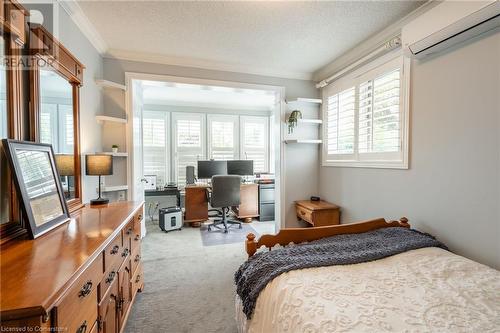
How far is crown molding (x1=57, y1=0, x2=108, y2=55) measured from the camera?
74.0 inches

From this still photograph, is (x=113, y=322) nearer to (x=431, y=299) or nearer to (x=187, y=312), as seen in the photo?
(x=187, y=312)

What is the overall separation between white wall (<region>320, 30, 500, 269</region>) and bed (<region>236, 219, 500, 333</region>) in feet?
1.18

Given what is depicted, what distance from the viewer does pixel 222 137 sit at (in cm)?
547

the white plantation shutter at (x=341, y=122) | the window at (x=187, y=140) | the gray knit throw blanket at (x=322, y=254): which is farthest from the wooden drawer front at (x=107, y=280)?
the window at (x=187, y=140)

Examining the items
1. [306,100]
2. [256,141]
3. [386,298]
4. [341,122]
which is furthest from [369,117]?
[256,141]

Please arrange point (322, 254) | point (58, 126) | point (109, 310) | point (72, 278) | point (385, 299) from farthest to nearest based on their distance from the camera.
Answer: point (58, 126)
point (322, 254)
point (109, 310)
point (385, 299)
point (72, 278)

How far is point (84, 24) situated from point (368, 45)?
287cm

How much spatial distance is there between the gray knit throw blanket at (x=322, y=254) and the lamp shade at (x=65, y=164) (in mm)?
1434

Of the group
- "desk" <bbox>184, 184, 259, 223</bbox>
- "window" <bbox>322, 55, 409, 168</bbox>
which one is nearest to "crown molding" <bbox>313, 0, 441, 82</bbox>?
"window" <bbox>322, 55, 409, 168</bbox>

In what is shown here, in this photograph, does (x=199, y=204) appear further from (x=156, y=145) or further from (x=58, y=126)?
(x=58, y=126)

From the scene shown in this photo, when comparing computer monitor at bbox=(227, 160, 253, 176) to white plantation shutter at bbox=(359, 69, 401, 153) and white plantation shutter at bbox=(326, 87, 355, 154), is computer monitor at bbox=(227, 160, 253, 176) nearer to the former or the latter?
white plantation shutter at bbox=(326, 87, 355, 154)

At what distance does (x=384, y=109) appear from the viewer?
239 cm

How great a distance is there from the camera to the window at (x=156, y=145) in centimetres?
499

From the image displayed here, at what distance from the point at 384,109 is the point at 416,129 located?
428mm
